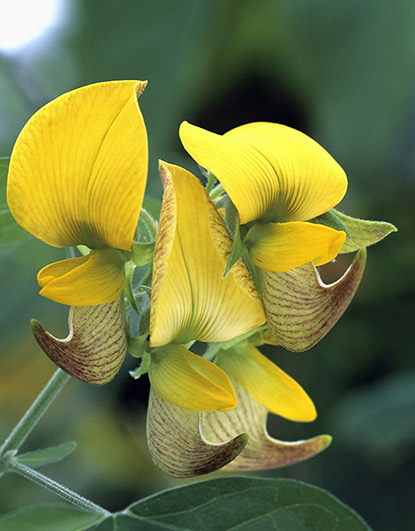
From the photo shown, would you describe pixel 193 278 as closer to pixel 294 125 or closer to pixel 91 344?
pixel 91 344

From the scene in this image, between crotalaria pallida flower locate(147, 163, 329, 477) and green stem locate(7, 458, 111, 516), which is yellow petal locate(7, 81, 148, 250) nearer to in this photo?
crotalaria pallida flower locate(147, 163, 329, 477)

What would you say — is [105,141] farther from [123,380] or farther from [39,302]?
[123,380]

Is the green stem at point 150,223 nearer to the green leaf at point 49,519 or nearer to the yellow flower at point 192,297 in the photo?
the yellow flower at point 192,297

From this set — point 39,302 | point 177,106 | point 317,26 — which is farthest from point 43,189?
point 317,26

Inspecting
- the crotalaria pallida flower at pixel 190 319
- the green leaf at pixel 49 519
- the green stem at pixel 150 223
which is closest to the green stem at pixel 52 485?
the green leaf at pixel 49 519

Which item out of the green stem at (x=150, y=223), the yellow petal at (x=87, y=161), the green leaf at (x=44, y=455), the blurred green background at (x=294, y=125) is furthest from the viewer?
the blurred green background at (x=294, y=125)
